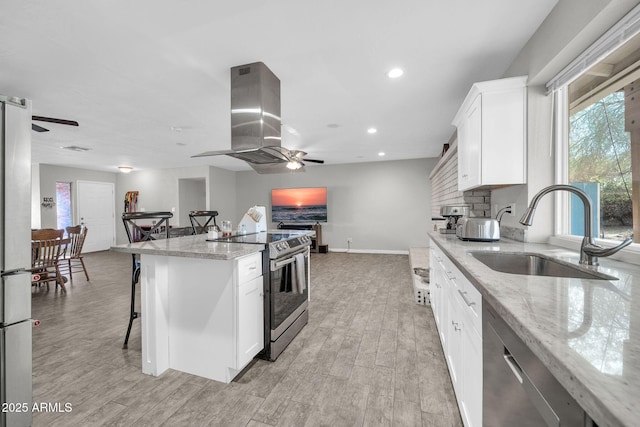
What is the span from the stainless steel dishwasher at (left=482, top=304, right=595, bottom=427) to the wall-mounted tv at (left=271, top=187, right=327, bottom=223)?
6274 mm

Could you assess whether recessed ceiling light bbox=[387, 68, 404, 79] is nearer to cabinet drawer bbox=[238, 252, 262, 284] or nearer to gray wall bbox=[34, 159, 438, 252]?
cabinet drawer bbox=[238, 252, 262, 284]

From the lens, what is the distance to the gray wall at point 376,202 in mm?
6551

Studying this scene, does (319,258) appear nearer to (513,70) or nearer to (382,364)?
(382,364)

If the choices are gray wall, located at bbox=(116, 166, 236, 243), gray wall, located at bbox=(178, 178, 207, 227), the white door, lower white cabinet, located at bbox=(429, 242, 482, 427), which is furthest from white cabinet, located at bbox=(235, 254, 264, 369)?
the white door

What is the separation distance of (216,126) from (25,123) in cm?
274

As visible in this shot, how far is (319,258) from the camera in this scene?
20.5 feet

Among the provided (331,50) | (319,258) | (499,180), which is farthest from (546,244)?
(319,258)

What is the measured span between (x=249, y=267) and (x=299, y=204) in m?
5.57

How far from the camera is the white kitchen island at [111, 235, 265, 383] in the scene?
1738mm

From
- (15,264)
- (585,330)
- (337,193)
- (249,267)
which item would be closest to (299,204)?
(337,193)

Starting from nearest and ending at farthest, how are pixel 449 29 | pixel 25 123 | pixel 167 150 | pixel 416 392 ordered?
pixel 25 123 < pixel 416 392 < pixel 449 29 < pixel 167 150

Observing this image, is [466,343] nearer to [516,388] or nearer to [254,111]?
[516,388]

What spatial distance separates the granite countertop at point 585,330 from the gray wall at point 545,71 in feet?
3.18

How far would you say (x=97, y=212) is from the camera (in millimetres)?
7672
